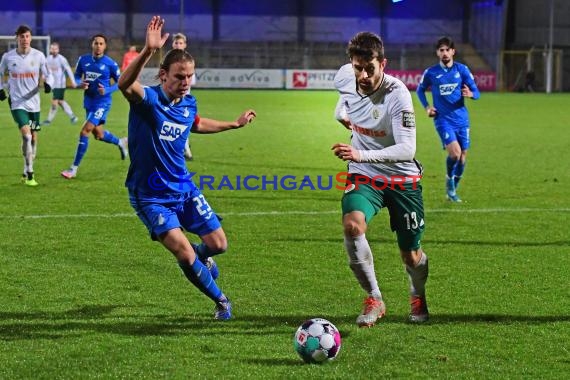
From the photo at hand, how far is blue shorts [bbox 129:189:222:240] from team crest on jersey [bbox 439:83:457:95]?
7170 mm

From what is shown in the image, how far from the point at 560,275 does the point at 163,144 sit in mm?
3756

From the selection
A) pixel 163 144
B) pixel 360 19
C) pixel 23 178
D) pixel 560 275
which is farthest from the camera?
pixel 360 19

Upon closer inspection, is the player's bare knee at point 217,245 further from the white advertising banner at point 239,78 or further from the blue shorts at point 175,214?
the white advertising banner at point 239,78

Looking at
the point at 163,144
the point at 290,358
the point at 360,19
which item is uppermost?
the point at 360,19

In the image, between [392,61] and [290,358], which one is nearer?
[290,358]

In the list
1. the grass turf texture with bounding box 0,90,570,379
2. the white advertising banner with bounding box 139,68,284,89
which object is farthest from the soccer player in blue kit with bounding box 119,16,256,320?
the white advertising banner with bounding box 139,68,284,89

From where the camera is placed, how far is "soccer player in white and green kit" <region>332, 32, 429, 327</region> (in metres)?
6.51

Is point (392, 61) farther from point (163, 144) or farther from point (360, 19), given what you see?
point (163, 144)

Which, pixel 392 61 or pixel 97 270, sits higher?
pixel 392 61

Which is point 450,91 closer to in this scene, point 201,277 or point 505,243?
point 505,243

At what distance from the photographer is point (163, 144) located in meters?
6.69

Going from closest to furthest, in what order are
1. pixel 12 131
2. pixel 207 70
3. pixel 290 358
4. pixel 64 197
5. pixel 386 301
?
pixel 290 358, pixel 386 301, pixel 64 197, pixel 12 131, pixel 207 70

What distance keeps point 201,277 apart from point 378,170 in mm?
1375

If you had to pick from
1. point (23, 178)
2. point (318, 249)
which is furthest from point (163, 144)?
point (23, 178)
